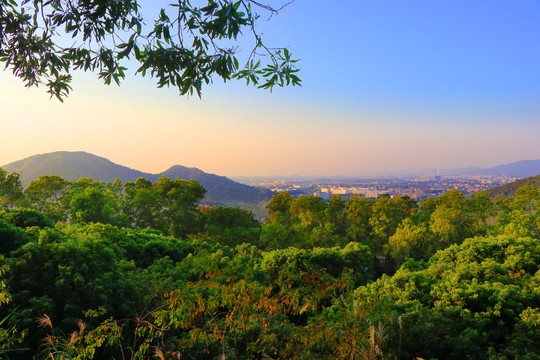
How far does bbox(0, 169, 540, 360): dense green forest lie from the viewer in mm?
3804

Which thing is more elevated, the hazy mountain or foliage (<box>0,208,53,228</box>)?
the hazy mountain

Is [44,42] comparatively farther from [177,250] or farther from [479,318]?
[177,250]

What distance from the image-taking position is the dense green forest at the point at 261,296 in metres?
3.80

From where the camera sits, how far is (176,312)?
370 cm

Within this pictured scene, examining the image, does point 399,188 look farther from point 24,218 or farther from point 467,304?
point 24,218

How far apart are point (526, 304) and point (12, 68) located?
35.8ft

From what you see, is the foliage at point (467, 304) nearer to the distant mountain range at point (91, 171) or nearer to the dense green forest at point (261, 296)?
the dense green forest at point (261, 296)

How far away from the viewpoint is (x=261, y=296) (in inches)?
185

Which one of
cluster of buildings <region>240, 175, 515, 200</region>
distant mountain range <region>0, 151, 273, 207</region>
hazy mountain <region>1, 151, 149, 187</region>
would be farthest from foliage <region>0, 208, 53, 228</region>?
hazy mountain <region>1, 151, 149, 187</region>

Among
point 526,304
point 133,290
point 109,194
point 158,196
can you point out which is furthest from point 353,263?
point 109,194

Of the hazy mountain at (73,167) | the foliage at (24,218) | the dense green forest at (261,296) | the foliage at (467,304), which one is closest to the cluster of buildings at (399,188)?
the dense green forest at (261,296)

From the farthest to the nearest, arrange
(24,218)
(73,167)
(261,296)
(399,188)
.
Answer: (73,167), (399,188), (24,218), (261,296)

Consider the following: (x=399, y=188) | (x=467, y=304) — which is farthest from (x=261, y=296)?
(x=399, y=188)

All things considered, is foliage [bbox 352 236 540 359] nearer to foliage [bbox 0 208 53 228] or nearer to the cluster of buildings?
foliage [bbox 0 208 53 228]
